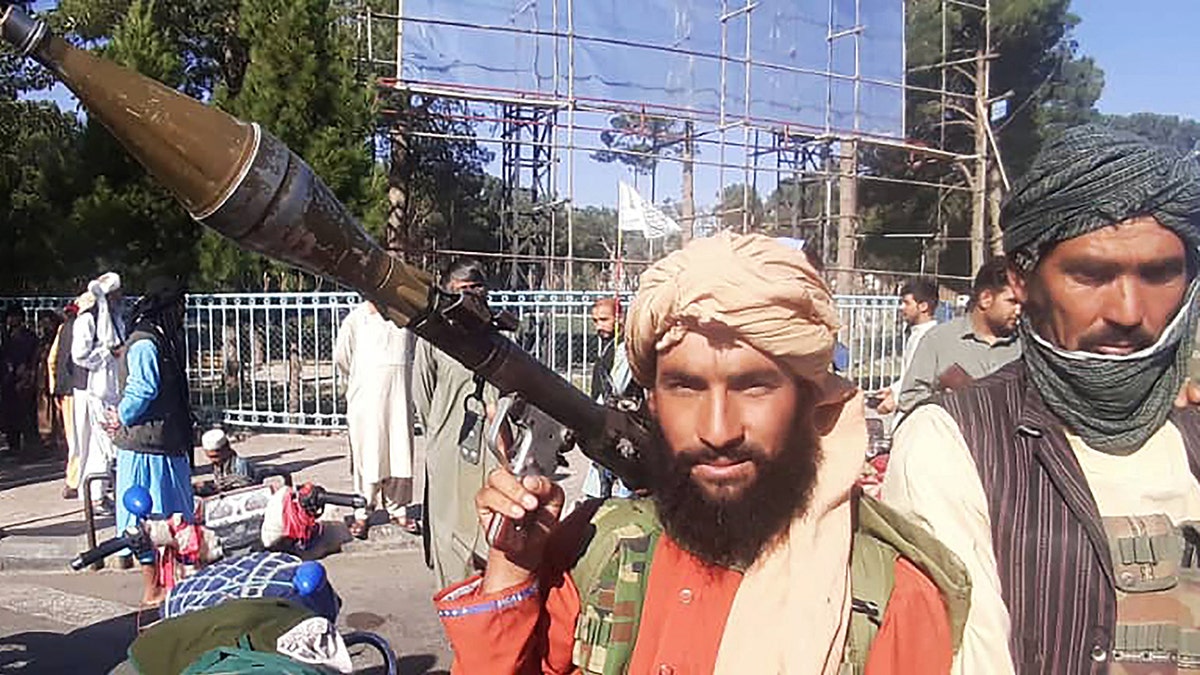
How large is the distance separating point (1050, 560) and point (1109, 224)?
585mm

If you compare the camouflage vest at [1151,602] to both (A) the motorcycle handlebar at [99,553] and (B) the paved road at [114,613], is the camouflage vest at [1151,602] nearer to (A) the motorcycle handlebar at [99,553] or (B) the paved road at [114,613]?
(A) the motorcycle handlebar at [99,553]

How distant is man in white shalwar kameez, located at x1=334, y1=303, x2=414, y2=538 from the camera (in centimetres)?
703

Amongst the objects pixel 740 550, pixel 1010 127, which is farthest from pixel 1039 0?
pixel 740 550

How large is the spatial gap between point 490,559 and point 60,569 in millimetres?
6144

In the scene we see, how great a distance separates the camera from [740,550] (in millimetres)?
1616

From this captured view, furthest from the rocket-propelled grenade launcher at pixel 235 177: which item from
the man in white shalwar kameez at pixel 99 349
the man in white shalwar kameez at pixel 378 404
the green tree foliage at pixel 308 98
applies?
the green tree foliage at pixel 308 98

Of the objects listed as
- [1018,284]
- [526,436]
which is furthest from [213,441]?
[1018,284]

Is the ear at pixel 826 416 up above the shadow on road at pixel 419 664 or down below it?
above

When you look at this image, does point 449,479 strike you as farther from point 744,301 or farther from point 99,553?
point 744,301

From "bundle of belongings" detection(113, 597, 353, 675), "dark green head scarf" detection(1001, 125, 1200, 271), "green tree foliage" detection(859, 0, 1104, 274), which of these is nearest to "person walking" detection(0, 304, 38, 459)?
"bundle of belongings" detection(113, 597, 353, 675)

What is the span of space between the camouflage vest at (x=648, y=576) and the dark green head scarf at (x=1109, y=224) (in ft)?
1.37

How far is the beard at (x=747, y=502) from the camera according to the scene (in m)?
1.59

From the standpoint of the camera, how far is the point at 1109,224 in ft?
5.65

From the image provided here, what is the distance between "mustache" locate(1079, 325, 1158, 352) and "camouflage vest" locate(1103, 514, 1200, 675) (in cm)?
30
